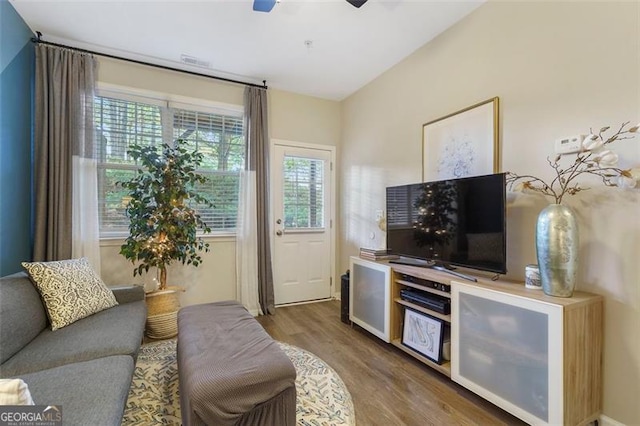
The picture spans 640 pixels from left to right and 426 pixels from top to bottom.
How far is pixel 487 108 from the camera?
2.18 meters

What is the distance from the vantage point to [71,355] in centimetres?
149

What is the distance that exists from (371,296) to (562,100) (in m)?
2.05

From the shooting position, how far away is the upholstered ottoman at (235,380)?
3.88 feet

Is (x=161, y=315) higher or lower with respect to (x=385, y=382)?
higher

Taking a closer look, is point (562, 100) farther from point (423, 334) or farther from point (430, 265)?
point (423, 334)

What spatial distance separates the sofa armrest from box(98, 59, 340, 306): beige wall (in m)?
0.72

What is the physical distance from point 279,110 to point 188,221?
187 cm

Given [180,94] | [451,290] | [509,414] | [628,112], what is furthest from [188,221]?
[628,112]

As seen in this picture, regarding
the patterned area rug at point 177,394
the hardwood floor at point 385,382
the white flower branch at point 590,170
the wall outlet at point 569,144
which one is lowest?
the hardwood floor at point 385,382

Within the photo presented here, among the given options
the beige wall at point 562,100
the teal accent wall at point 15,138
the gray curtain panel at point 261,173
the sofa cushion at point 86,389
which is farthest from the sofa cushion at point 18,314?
the beige wall at point 562,100

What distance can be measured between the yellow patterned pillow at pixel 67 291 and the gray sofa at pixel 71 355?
0.14ft

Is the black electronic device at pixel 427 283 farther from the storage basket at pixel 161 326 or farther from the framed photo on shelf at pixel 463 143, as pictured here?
the storage basket at pixel 161 326

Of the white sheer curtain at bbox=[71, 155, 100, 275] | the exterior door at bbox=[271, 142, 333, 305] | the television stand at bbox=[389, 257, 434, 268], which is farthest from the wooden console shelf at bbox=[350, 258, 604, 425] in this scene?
the white sheer curtain at bbox=[71, 155, 100, 275]

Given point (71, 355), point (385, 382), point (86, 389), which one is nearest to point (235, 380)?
point (86, 389)
